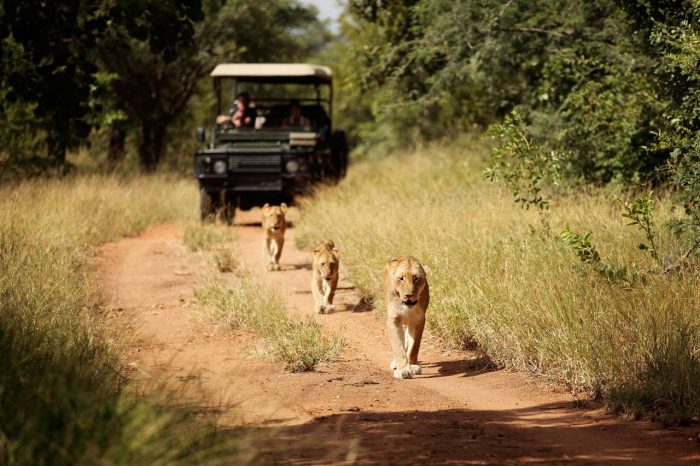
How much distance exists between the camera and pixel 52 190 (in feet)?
49.2

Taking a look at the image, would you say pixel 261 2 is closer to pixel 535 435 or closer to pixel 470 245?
pixel 470 245

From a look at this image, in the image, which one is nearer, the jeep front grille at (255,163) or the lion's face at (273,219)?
the lion's face at (273,219)

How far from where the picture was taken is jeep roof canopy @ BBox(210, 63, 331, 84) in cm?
1647

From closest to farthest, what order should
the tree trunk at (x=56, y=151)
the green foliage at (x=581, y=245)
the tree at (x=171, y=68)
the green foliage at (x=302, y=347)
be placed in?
the green foliage at (x=302, y=347)
the green foliage at (x=581, y=245)
the tree trunk at (x=56, y=151)
the tree at (x=171, y=68)

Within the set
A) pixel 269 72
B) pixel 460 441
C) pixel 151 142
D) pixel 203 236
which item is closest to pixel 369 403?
pixel 460 441

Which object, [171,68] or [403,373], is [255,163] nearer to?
[403,373]

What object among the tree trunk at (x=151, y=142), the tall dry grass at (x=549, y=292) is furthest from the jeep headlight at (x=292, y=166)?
the tree trunk at (x=151, y=142)

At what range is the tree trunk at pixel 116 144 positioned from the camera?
24.9 metres

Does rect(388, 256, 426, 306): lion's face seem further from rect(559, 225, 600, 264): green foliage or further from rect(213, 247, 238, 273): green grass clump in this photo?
rect(213, 247, 238, 273): green grass clump

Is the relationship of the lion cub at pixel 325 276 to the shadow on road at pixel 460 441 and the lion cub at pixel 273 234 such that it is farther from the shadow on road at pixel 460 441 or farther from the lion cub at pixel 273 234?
the shadow on road at pixel 460 441

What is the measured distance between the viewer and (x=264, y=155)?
1589 centimetres

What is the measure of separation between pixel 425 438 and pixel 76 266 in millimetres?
6389

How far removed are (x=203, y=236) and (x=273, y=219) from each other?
7.04 feet

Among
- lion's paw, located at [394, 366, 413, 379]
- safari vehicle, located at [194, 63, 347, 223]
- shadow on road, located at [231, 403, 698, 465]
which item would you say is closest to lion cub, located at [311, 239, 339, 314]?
A: lion's paw, located at [394, 366, 413, 379]
